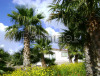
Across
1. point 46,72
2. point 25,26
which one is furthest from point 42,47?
point 46,72

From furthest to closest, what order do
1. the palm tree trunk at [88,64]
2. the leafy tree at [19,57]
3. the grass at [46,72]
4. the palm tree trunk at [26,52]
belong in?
the leafy tree at [19,57]
the palm tree trunk at [26,52]
the palm tree trunk at [88,64]
the grass at [46,72]

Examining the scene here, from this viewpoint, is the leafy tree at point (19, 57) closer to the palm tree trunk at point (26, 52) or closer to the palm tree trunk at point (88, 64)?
the palm tree trunk at point (26, 52)

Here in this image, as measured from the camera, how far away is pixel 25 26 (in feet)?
34.2

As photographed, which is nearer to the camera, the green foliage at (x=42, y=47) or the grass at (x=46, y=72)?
the grass at (x=46, y=72)

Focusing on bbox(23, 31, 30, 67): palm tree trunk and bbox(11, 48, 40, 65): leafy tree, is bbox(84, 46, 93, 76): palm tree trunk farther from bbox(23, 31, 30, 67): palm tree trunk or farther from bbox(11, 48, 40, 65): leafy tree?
bbox(11, 48, 40, 65): leafy tree

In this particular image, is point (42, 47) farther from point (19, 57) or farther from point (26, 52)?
point (26, 52)

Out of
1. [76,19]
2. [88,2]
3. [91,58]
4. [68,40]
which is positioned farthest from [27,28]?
[88,2]

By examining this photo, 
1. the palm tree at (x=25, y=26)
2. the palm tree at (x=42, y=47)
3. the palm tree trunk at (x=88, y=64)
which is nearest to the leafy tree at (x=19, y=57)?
the palm tree at (x=42, y=47)

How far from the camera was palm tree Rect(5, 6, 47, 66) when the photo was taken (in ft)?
32.4

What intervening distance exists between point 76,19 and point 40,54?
8.80 metres

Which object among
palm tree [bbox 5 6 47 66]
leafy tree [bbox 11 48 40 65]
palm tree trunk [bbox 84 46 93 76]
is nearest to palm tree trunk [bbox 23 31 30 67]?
palm tree [bbox 5 6 47 66]

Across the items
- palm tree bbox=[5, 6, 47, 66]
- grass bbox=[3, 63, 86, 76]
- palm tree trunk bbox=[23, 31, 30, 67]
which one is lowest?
grass bbox=[3, 63, 86, 76]

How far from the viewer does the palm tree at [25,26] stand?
9.88 m

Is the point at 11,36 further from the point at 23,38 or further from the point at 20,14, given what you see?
the point at 20,14
